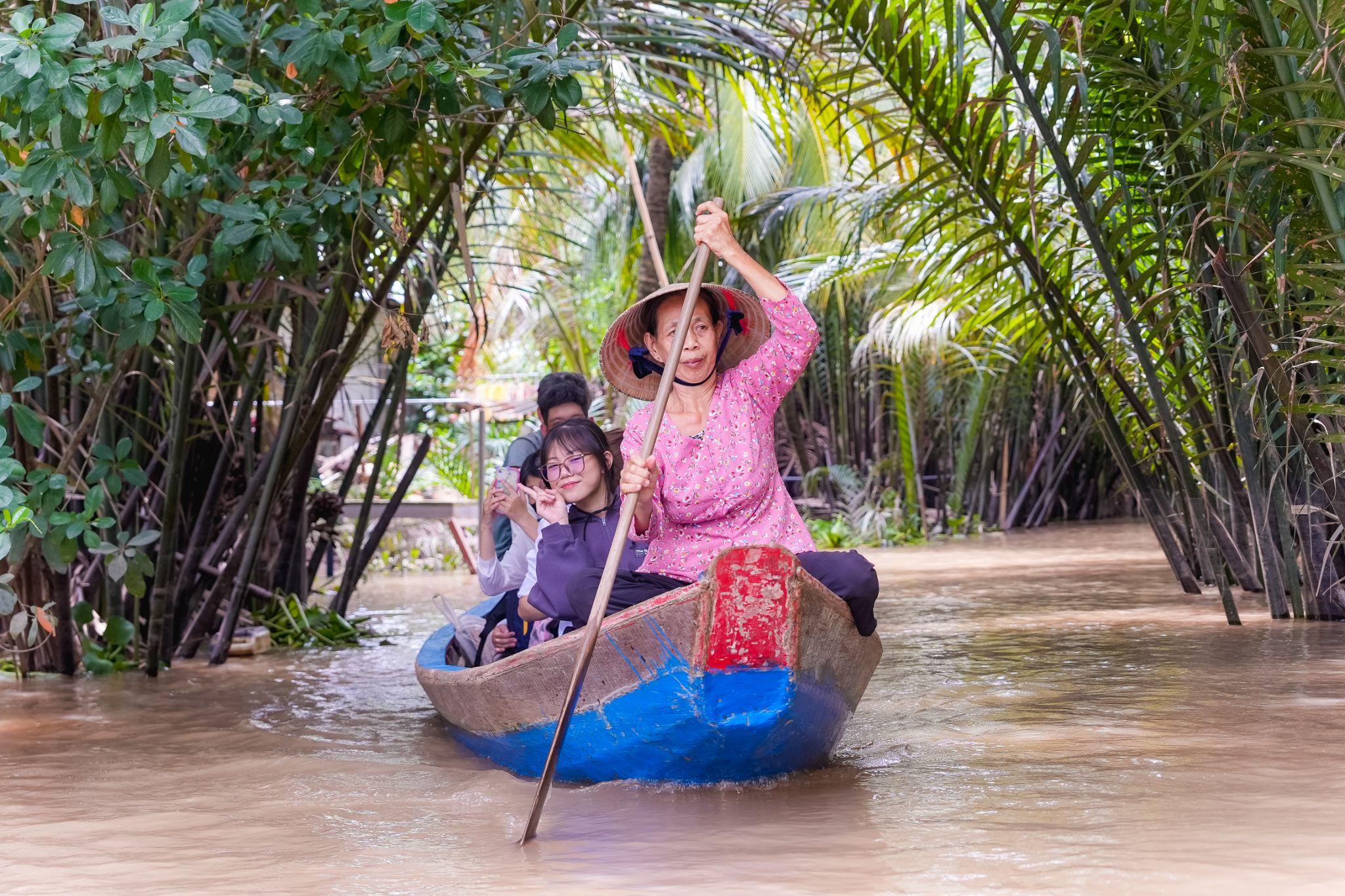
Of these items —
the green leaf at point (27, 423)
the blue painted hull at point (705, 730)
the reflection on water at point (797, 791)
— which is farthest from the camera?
the green leaf at point (27, 423)

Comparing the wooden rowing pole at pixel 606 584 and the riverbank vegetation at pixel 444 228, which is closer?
the wooden rowing pole at pixel 606 584

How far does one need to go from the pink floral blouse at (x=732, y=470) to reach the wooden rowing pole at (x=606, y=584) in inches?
14.4

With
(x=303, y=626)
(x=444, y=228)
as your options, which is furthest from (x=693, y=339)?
(x=303, y=626)

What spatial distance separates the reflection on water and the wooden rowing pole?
0.11 metres

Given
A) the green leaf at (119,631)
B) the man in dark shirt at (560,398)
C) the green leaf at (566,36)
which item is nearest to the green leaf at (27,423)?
the man in dark shirt at (560,398)

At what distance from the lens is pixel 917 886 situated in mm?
2158

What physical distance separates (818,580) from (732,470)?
1.40 feet

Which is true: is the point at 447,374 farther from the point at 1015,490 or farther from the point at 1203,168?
the point at 1203,168

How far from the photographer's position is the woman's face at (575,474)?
359 centimetres

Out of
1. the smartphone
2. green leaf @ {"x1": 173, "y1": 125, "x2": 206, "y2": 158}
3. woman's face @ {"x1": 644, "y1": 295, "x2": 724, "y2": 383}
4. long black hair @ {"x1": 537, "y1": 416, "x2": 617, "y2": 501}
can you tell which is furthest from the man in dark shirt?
green leaf @ {"x1": 173, "y1": 125, "x2": 206, "y2": 158}

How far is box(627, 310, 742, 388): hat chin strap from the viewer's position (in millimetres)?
3344

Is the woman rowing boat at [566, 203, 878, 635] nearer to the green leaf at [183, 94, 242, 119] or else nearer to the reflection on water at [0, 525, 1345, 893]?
the reflection on water at [0, 525, 1345, 893]

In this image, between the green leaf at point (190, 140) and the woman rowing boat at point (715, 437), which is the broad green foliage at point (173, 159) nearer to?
the green leaf at point (190, 140)

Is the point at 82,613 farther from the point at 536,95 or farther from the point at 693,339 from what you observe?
the point at 693,339
